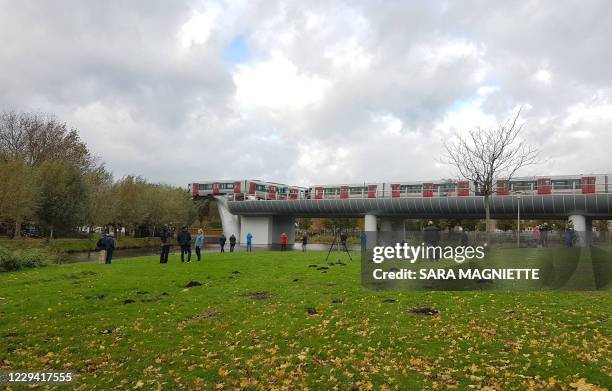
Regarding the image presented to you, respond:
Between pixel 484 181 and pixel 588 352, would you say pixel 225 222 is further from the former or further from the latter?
pixel 588 352

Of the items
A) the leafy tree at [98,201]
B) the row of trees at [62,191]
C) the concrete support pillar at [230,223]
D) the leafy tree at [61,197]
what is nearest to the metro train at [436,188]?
the concrete support pillar at [230,223]

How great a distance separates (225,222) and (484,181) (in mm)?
66411

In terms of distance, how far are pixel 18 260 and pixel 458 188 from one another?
5001 centimetres

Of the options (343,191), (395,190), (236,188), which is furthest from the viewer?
(236,188)

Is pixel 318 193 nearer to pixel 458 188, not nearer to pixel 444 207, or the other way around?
pixel 444 207

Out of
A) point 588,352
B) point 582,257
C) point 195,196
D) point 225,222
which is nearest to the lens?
point 588,352

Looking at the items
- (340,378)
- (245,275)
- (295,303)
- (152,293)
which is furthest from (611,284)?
(152,293)

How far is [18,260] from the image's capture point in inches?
878

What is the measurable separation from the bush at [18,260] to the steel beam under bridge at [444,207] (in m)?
46.7

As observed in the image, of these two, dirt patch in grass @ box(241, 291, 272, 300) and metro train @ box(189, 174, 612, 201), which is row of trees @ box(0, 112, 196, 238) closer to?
metro train @ box(189, 174, 612, 201)

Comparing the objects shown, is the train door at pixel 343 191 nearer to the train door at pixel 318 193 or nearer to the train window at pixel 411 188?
the train door at pixel 318 193

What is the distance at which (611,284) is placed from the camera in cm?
1393

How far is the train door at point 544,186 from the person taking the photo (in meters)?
53.6

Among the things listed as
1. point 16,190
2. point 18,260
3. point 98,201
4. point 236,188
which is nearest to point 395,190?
point 236,188
